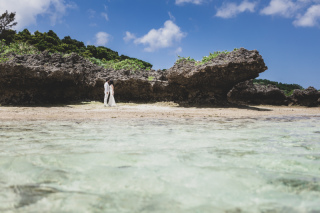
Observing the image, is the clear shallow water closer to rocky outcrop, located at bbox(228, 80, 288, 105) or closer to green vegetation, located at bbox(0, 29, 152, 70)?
rocky outcrop, located at bbox(228, 80, 288, 105)

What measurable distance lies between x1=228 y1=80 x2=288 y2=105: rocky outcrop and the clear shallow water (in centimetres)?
1569

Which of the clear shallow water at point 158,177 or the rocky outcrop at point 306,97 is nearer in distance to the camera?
the clear shallow water at point 158,177

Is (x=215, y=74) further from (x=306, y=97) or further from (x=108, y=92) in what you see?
(x=306, y=97)

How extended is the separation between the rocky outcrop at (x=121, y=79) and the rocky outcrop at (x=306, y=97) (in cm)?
856

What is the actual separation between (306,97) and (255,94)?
4.51 m

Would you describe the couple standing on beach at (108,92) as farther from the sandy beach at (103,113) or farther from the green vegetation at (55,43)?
the green vegetation at (55,43)

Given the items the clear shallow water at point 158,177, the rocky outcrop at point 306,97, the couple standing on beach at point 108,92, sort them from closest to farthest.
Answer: the clear shallow water at point 158,177
the couple standing on beach at point 108,92
the rocky outcrop at point 306,97

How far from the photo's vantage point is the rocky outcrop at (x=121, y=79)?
11445 mm

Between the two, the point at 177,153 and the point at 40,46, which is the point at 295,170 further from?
the point at 40,46

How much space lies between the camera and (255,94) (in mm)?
18422

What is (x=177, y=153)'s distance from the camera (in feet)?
9.40

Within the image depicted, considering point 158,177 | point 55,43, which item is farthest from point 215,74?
point 55,43

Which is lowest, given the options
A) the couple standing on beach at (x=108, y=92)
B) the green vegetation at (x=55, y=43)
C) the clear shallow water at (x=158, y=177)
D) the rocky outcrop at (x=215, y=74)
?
the clear shallow water at (x=158, y=177)

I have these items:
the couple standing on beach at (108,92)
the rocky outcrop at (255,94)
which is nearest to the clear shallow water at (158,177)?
the couple standing on beach at (108,92)
